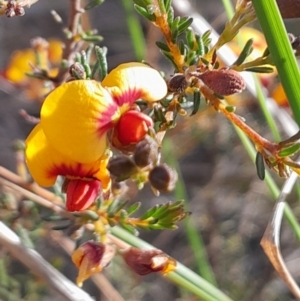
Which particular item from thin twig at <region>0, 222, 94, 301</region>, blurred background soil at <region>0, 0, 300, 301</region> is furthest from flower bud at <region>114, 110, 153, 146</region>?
blurred background soil at <region>0, 0, 300, 301</region>

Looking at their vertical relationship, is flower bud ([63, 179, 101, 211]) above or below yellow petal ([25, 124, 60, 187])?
below

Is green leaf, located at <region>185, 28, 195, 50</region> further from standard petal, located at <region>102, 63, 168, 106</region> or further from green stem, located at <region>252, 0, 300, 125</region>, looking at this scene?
green stem, located at <region>252, 0, 300, 125</region>

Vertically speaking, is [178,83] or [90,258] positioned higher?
[178,83]

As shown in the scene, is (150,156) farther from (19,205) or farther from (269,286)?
(269,286)

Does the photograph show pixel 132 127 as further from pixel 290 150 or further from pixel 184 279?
pixel 184 279

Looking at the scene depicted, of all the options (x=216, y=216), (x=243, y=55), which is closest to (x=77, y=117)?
(x=243, y=55)

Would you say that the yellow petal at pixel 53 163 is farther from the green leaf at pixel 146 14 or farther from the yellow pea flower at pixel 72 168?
the green leaf at pixel 146 14

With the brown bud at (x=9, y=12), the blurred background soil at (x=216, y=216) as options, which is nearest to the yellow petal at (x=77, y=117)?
the brown bud at (x=9, y=12)
